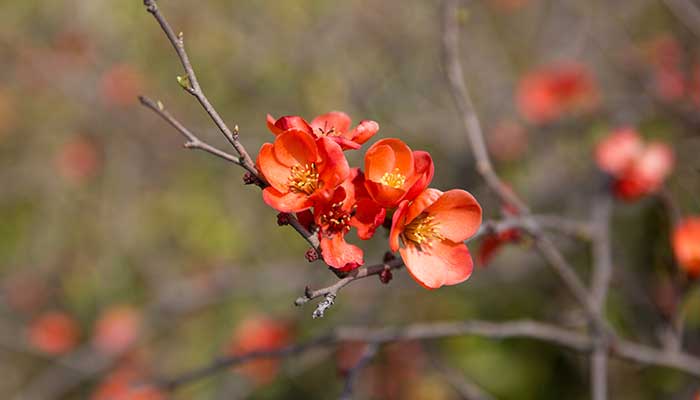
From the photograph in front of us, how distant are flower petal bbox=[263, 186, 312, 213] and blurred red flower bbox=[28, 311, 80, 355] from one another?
9.57ft

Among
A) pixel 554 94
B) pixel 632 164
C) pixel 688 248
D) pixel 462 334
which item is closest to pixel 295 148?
pixel 462 334

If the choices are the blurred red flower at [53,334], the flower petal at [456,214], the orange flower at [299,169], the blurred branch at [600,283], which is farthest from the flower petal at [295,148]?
the blurred red flower at [53,334]

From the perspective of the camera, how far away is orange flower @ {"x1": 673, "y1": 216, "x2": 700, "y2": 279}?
1.71 metres

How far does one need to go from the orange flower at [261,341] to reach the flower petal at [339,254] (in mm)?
1707

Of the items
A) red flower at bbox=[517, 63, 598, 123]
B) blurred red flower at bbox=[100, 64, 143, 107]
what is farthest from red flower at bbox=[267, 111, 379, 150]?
blurred red flower at bbox=[100, 64, 143, 107]

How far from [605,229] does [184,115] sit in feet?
9.73

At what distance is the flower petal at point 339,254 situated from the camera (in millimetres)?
867

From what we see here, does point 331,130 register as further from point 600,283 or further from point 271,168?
point 600,283

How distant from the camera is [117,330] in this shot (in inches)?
123

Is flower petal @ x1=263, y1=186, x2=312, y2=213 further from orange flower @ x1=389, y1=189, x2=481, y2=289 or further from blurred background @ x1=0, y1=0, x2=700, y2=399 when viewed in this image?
blurred background @ x1=0, y1=0, x2=700, y2=399

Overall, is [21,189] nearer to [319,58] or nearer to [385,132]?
[319,58]

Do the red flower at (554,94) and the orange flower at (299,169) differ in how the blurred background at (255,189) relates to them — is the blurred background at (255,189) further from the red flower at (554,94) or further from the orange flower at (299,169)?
the orange flower at (299,169)

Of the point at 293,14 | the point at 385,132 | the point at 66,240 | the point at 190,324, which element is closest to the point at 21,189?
the point at 66,240

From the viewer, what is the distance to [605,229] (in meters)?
1.71
